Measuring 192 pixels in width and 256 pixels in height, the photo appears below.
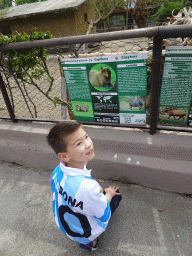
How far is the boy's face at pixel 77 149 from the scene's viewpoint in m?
1.15

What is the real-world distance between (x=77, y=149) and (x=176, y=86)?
1150 mm

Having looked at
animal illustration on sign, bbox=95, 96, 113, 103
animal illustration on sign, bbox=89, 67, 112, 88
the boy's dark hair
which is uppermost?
animal illustration on sign, bbox=89, 67, 112, 88

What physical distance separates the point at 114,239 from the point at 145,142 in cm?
101

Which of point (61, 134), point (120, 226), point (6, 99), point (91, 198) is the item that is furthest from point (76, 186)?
point (6, 99)

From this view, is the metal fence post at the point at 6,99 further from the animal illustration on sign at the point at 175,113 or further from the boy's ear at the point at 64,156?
the animal illustration on sign at the point at 175,113

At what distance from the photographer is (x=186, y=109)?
1.70 meters

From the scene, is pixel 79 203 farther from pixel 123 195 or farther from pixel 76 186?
pixel 123 195

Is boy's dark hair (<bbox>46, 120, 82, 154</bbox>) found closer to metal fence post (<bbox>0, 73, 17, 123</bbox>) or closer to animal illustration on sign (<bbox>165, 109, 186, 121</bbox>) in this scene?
animal illustration on sign (<bbox>165, 109, 186, 121</bbox>)

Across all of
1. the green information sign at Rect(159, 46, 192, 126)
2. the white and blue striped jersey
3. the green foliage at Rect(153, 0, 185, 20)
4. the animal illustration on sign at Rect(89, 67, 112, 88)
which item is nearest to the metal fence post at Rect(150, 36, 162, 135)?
the green information sign at Rect(159, 46, 192, 126)

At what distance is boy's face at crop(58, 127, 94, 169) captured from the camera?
1154mm

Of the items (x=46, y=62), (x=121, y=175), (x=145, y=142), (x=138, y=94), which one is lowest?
(x=121, y=175)

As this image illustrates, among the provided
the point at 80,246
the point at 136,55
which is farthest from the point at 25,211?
the point at 136,55

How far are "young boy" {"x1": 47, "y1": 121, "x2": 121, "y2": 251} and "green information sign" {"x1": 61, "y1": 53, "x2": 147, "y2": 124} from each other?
0.78 meters

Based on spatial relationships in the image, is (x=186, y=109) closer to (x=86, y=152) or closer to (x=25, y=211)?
(x=86, y=152)
